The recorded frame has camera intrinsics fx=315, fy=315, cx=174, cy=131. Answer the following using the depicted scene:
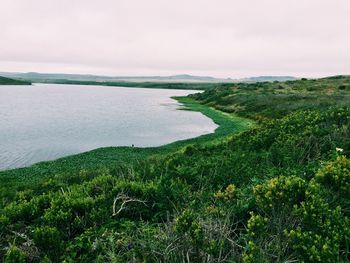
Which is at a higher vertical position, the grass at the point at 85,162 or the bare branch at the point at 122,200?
the bare branch at the point at 122,200

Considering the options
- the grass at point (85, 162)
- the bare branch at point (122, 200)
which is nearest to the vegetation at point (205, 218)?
the bare branch at point (122, 200)

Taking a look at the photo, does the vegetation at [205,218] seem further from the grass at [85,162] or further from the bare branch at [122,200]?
the grass at [85,162]

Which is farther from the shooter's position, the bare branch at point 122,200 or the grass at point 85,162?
the grass at point 85,162

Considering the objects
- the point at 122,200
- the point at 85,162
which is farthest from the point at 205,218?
the point at 85,162

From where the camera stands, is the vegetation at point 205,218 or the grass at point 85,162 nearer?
the vegetation at point 205,218

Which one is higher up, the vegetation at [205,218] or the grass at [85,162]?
the vegetation at [205,218]

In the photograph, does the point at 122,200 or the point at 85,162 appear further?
the point at 85,162

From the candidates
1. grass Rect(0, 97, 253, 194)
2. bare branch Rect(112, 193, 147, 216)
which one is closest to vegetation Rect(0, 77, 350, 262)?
bare branch Rect(112, 193, 147, 216)

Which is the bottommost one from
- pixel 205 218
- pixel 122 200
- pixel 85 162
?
pixel 85 162

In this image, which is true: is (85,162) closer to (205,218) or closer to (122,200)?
(122,200)

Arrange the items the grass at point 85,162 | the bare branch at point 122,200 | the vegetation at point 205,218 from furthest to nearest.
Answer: the grass at point 85,162 → the bare branch at point 122,200 → the vegetation at point 205,218

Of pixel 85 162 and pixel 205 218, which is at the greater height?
pixel 205 218

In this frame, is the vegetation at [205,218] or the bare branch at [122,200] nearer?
the vegetation at [205,218]

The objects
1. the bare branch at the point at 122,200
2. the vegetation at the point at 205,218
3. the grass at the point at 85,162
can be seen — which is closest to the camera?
the vegetation at the point at 205,218
